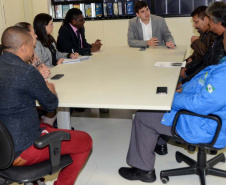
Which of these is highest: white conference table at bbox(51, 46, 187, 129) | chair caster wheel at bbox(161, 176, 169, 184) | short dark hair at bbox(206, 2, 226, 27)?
short dark hair at bbox(206, 2, 226, 27)

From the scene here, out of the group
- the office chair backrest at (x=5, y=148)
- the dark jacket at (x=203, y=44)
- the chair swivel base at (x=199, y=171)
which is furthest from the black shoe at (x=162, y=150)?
the office chair backrest at (x=5, y=148)

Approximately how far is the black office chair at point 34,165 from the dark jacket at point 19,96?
3.9 inches

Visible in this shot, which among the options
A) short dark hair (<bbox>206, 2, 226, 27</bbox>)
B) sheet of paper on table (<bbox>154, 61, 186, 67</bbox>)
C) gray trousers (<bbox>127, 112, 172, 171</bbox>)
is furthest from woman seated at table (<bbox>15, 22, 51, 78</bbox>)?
short dark hair (<bbox>206, 2, 226, 27</bbox>)

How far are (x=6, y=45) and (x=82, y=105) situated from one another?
58 centimetres

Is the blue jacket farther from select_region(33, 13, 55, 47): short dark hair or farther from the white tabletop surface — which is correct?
select_region(33, 13, 55, 47): short dark hair

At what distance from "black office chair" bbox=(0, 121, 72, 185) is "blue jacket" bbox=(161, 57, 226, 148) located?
0.75 meters

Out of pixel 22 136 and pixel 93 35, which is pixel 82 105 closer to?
pixel 22 136

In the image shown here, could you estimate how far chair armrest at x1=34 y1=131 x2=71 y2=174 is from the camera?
1.66 meters

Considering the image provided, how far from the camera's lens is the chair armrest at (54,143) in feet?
5.44

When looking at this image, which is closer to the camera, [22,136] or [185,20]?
[22,136]

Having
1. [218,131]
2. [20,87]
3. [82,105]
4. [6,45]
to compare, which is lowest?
[218,131]

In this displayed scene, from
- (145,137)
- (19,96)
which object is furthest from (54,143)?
(145,137)

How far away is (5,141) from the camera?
5.20 ft

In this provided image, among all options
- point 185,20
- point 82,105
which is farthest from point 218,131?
point 185,20
